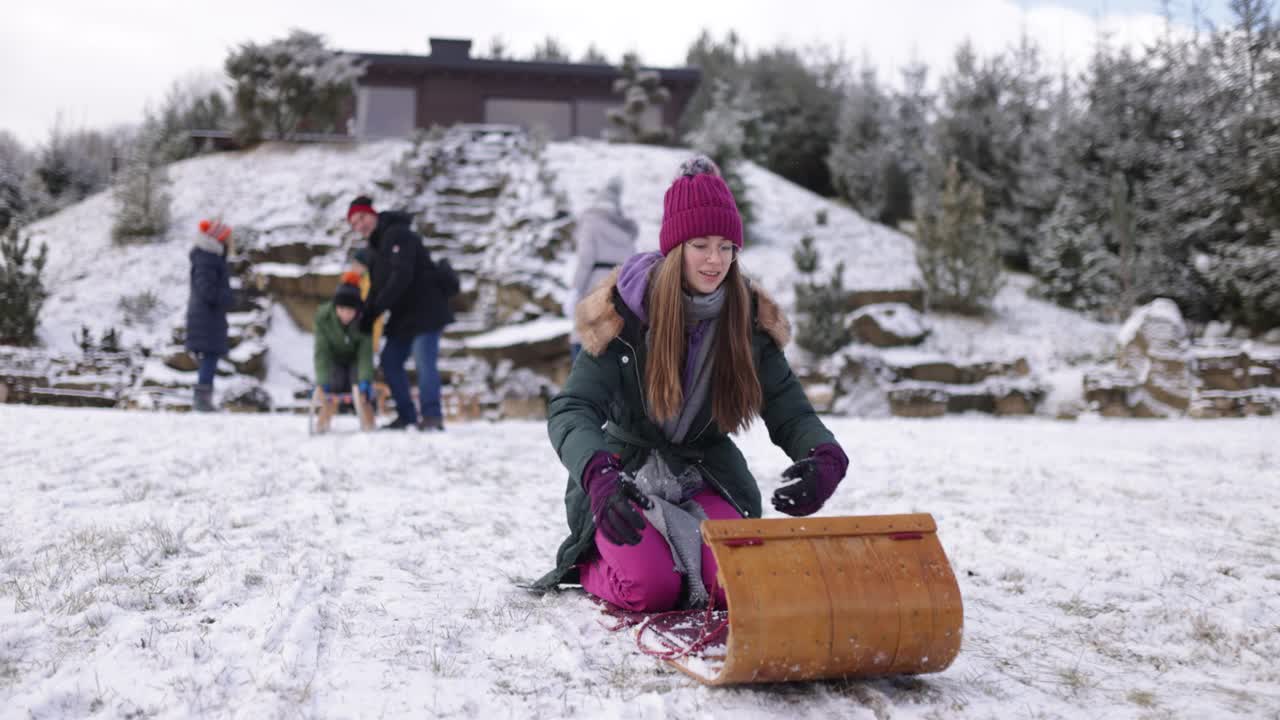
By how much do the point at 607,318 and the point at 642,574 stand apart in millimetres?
738

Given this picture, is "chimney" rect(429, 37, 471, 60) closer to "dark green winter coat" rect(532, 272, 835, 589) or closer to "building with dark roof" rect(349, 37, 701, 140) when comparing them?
"building with dark roof" rect(349, 37, 701, 140)

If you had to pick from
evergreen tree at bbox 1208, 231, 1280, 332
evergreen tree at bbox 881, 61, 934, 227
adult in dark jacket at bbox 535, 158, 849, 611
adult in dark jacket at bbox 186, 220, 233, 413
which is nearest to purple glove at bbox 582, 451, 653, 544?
adult in dark jacket at bbox 535, 158, 849, 611

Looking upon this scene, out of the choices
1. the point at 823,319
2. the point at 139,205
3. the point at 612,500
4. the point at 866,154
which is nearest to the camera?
the point at 612,500

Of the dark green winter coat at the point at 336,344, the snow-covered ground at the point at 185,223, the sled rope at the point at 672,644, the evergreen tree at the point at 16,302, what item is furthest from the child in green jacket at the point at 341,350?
the evergreen tree at the point at 16,302

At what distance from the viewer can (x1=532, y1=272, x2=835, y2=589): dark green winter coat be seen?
8.05 feet

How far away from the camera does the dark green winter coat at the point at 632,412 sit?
8.05ft

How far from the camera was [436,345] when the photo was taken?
7.00 metres

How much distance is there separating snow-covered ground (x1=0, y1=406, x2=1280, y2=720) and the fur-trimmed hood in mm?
A: 802

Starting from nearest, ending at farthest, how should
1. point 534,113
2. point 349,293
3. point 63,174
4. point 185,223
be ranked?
point 349,293 → point 185,223 → point 63,174 → point 534,113

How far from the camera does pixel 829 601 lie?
1.87m

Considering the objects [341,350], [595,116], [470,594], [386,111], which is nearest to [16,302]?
[341,350]

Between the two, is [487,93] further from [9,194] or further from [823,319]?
[823,319]

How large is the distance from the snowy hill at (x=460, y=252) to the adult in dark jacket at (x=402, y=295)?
3376mm

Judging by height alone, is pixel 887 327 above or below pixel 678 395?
below
